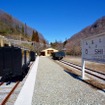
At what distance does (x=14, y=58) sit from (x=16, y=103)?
5.75 meters

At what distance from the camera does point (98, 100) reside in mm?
8188

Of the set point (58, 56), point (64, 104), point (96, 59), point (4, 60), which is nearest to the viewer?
point (64, 104)

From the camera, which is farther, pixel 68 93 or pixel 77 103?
pixel 68 93

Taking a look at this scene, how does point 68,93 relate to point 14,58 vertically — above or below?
below

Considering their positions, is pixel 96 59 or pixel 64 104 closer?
pixel 64 104

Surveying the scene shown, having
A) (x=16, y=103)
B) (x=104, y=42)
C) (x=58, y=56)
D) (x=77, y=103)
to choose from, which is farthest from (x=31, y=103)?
(x=58, y=56)

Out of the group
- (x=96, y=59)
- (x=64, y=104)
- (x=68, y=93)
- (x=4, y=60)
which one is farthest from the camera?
(x=4, y=60)

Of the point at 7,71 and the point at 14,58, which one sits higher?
the point at 14,58

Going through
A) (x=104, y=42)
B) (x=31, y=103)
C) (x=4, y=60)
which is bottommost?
(x=31, y=103)

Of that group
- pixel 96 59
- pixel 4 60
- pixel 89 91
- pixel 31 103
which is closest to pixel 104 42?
pixel 96 59

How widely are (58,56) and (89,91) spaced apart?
4064cm

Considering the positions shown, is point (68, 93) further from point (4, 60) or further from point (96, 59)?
point (4, 60)

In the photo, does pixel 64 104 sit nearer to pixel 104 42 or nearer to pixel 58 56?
pixel 104 42

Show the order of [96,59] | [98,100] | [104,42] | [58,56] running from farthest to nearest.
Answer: [58,56]
[96,59]
[104,42]
[98,100]
